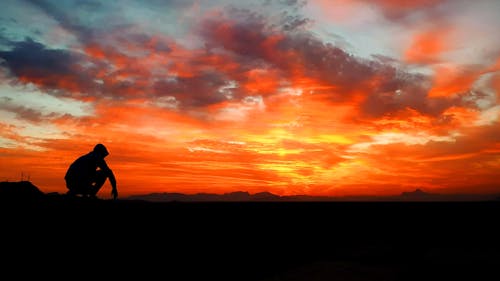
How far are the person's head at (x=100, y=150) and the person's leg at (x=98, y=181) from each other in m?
0.62

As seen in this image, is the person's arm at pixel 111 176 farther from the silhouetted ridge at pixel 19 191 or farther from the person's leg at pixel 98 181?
the silhouetted ridge at pixel 19 191

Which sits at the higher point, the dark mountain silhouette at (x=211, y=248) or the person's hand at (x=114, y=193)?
the person's hand at (x=114, y=193)

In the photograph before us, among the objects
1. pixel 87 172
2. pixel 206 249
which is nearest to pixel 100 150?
pixel 87 172

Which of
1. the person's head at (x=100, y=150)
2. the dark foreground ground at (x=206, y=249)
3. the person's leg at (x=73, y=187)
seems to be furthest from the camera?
the person's leg at (x=73, y=187)

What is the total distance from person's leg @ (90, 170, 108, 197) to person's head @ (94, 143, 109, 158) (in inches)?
24.3

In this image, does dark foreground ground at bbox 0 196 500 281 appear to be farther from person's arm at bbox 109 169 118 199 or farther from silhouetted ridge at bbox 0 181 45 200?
silhouetted ridge at bbox 0 181 45 200

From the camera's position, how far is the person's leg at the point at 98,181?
38.2 ft

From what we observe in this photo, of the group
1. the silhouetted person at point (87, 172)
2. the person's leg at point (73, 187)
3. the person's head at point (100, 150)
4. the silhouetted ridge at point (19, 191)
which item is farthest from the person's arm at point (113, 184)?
the silhouetted ridge at point (19, 191)

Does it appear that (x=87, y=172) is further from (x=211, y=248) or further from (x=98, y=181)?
(x=211, y=248)

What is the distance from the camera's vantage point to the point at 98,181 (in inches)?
464

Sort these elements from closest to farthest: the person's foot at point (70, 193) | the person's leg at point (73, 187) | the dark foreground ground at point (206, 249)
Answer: the dark foreground ground at point (206, 249), the person's leg at point (73, 187), the person's foot at point (70, 193)

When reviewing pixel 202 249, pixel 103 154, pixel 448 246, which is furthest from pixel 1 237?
pixel 448 246

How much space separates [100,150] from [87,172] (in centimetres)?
75

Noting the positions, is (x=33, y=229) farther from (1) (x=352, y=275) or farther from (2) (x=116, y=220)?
(1) (x=352, y=275)
